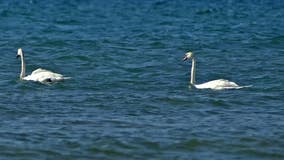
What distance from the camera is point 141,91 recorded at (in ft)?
59.1

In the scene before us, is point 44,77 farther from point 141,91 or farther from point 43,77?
point 141,91

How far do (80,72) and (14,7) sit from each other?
2153 cm

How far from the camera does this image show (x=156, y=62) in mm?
22344

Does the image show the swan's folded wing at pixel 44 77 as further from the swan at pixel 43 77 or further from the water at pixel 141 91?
the water at pixel 141 91

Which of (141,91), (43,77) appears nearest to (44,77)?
(43,77)

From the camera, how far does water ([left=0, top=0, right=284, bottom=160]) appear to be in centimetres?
1302

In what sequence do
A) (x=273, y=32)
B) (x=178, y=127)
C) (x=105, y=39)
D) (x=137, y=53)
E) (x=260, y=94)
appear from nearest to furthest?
(x=178, y=127)
(x=260, y=94)
(x=137, y=53)
(x=105, y=39)
(x=273, y=32)

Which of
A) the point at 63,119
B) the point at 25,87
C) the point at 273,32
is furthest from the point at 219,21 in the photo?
the point at 63,119

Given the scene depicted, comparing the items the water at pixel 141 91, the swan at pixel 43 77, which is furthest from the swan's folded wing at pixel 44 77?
the water at pixel 141 91

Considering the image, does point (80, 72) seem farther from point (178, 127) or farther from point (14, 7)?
point (14, 7)

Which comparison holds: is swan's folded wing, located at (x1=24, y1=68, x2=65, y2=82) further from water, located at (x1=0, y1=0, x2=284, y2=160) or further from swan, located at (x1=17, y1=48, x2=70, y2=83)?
water, located at (x1=0, y1=0, x2=284, y2=160)

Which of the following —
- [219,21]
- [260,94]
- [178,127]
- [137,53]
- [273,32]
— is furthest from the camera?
[219,21]

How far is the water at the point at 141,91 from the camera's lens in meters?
13.0

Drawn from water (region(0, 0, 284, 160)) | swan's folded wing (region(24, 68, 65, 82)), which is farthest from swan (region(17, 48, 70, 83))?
water (region(0, 0, 284, 160))
